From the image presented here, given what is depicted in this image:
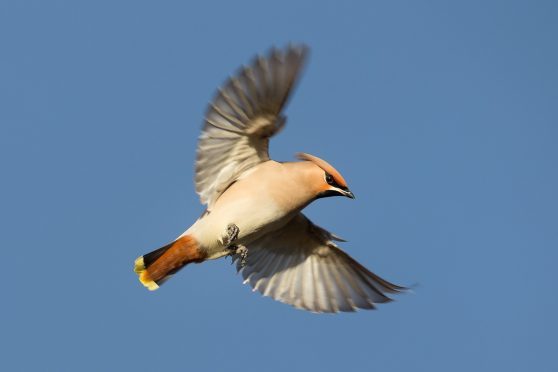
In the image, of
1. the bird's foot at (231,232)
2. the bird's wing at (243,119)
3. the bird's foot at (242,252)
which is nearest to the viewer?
the bird's wing at (243,119)

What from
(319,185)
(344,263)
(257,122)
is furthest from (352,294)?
(257,122)

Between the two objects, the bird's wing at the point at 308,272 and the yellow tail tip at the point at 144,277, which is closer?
the yellow tail tip at the point at 144,277

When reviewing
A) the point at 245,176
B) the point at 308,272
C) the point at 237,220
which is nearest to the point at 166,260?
the point at 237,220

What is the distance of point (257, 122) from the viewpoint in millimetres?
10570

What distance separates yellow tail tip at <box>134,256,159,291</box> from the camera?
428 inches

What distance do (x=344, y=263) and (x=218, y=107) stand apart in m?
2.56

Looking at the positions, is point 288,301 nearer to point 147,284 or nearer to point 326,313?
→ point 326,313

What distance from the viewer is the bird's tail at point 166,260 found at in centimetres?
1071

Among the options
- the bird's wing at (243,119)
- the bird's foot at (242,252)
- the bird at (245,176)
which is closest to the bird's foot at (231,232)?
the bird at (245,176)

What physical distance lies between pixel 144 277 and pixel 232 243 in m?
0.91

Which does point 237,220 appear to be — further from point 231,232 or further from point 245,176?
point 245,176

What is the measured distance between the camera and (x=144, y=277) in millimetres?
10891

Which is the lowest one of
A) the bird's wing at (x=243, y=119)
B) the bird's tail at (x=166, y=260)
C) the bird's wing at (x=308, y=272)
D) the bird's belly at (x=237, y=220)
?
the bird's wing at (x=308, y=272)

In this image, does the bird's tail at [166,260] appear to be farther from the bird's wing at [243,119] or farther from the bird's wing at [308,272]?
the bird's wing at [308,272]
